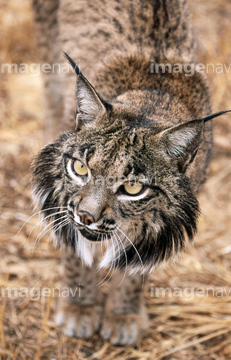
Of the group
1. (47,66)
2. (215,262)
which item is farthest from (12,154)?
(215,262)

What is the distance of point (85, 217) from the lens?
7.84 ft

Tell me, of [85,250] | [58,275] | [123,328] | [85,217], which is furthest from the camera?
[58,275]

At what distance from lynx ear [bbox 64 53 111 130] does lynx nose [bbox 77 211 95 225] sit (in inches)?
20.7

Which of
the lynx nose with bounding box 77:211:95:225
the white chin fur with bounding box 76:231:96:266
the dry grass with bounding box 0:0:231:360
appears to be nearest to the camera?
the lynx nose with bounding box 77:211:95:225

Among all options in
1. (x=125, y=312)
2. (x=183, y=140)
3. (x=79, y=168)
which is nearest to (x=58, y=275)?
(x=125, y=312)

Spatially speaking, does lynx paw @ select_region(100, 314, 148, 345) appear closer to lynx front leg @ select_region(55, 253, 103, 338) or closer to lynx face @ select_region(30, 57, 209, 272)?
lynx front leg @ select_region(55, 253, 103, 338)

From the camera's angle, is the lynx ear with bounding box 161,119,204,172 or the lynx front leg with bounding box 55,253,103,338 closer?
the lynx ear with bounding box 161,119,204,172

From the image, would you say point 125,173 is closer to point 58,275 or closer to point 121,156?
point 121,156

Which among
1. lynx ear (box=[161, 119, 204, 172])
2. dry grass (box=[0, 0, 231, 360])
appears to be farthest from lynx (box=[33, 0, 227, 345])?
dry grass (box=[0, 0, 231, 360])

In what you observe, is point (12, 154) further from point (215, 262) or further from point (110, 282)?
point (215, 262)

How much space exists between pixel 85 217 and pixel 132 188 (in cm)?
29

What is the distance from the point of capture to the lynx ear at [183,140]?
2.38 m

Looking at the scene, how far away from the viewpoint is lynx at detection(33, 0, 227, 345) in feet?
8.07

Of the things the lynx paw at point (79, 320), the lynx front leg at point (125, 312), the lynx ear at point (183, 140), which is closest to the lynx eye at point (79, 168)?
the lynx ear at point (183, 140)
